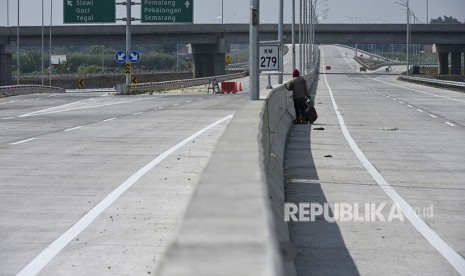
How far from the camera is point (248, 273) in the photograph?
3598mm

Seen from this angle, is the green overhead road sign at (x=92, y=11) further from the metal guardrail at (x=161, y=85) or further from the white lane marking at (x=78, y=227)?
the white lane marking at (x=78, y=227)

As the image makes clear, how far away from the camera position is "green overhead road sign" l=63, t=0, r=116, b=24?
2847 inches

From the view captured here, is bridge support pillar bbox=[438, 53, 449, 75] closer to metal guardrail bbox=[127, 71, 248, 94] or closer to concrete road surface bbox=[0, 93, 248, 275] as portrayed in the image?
metal guardrail bbox=[127, 71, 248, 94]

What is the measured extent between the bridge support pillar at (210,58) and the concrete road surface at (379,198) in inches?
3833

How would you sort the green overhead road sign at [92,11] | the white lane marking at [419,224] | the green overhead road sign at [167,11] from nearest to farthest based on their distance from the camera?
the white lane marking at [419,224]
the green overhead road sign at [92,11]
the green overhead road sign at [167,11]

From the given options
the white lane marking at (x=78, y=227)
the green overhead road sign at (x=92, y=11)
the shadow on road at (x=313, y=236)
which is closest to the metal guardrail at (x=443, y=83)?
the green overhead road sign at (x=92, y=11)

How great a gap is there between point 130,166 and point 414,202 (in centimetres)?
596

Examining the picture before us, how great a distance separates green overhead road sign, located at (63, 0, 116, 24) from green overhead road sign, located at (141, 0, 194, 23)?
2.43 m

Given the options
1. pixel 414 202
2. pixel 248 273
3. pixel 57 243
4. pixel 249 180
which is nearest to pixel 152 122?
pixel 414 202

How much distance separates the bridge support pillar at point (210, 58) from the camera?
12669 centimetres

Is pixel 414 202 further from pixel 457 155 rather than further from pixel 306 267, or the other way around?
pixel 457 155

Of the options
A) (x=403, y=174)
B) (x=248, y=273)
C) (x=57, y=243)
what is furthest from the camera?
(x=403, y=174)

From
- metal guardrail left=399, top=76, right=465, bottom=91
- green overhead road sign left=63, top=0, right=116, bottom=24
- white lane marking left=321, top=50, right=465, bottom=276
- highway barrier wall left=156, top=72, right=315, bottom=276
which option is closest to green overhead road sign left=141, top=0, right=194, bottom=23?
green overhead road sign left=63, top=0, right=116, bottom=24

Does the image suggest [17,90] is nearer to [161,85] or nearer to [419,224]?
[161,85]
